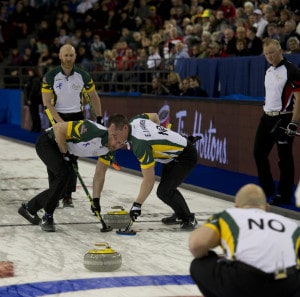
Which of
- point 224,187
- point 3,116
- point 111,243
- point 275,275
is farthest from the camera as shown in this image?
point 3,116

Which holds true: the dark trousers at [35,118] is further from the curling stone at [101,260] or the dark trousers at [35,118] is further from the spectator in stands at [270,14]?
the curling stone at [101,260]

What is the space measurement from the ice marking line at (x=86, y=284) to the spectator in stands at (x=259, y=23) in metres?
10.6

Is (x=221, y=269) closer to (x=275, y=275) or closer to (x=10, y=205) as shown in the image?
(x=275, y=275)

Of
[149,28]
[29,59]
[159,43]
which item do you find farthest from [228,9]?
[29,59]

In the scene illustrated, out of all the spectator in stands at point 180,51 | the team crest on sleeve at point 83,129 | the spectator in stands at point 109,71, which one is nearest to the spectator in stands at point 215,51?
the spectator in stands at point 180,51

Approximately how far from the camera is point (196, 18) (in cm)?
2116

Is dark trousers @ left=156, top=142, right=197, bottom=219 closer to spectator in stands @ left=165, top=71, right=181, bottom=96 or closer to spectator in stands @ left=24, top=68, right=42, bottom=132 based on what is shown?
spectator in stands @ left=165, top=71, right=181, bottom=96

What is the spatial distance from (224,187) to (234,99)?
8.85 feet

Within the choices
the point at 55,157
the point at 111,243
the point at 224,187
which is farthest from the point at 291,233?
the point at 224,187

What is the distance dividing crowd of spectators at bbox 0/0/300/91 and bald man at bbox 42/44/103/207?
16.6 feet

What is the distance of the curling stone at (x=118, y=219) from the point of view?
9.49 metres

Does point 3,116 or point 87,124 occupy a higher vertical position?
point 87,124

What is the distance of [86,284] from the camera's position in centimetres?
690

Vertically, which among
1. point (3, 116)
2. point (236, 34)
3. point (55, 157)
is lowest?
point (3, 116)
